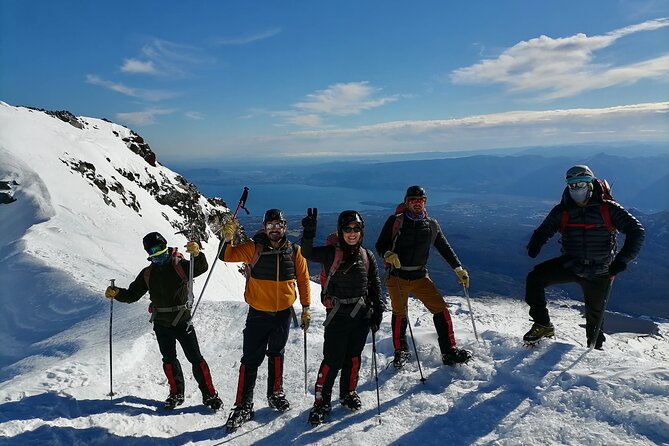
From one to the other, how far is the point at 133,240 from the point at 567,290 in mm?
156067

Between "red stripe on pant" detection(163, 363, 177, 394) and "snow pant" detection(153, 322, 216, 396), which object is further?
"red stripe on pant" detection(163, 363, 177, 394)

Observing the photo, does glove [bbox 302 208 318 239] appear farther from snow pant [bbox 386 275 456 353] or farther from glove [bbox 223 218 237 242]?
snow pant [bbox 386 275 456 353]

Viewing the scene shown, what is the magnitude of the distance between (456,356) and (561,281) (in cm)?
220

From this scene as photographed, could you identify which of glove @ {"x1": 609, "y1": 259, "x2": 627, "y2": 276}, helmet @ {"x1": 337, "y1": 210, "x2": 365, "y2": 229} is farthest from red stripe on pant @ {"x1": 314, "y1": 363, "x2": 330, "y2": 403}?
glove @ {"x1": 609, "y1": 259, "x2": 627, "y2": 276}

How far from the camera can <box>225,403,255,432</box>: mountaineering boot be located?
548cm

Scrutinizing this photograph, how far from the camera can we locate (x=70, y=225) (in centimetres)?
2000

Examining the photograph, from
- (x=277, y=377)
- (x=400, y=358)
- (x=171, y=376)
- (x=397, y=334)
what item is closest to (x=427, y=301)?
(x=397, y=334)

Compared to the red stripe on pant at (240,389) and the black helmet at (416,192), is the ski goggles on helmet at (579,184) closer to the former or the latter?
the black helmet at (416,192)

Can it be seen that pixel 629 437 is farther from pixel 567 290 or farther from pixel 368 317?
pixel 567 290

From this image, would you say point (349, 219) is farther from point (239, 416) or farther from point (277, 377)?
point (239, 416)

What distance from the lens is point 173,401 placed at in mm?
6160

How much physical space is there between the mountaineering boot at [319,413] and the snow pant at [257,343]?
920 millimetres

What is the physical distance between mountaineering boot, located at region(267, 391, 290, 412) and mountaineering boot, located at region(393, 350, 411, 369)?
2.13 m

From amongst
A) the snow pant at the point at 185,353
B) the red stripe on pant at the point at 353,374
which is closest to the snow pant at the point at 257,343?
the snow pant at the point at 185,353
